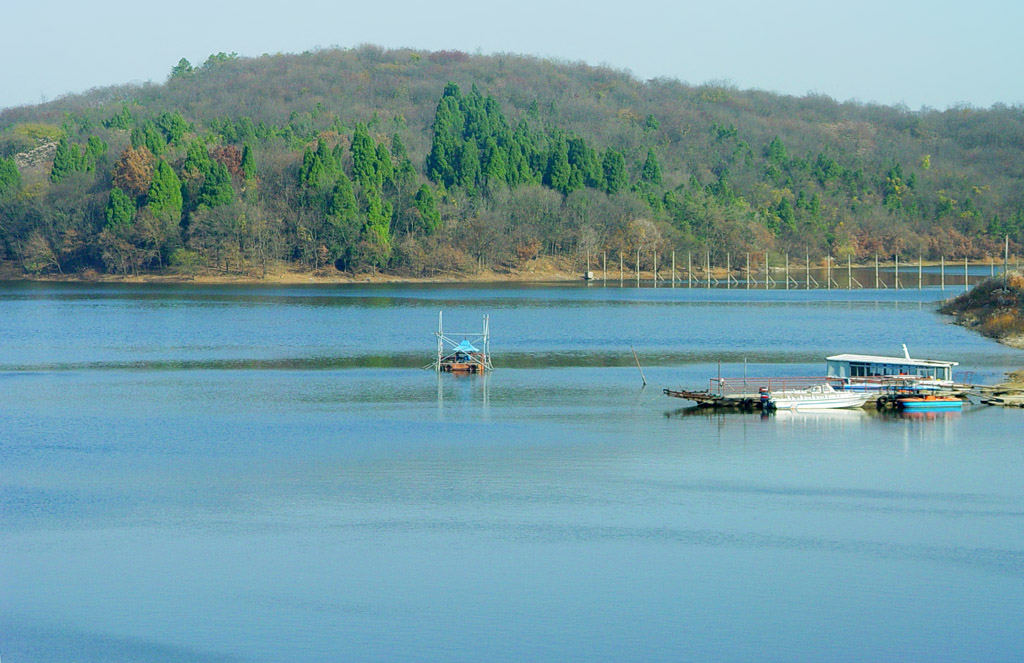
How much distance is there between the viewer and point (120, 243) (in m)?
122

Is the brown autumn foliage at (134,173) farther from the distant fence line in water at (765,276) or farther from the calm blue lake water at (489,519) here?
the calm blue lake water at (489,519)

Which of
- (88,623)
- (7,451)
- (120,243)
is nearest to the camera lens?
(88,623)

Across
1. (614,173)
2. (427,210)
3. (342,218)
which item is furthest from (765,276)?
(342,218)

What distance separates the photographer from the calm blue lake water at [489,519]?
2114cm

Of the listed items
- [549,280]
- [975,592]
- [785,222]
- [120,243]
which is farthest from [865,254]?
[975,592]

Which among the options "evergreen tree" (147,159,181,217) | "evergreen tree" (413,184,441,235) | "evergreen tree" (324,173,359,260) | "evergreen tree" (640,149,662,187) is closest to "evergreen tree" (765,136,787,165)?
"evergreen tree" (640,149,662,187)

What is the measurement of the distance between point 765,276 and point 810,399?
10669 centimetres

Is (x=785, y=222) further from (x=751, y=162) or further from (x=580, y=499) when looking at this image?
(x=580, y=499)

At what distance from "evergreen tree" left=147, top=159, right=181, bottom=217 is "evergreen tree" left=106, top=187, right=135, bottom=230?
229 centimetres

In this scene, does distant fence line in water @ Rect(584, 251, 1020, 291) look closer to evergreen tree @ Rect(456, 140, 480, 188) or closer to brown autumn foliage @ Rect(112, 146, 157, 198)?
evergreen tree @ Rect(456, 140, 480, 188)

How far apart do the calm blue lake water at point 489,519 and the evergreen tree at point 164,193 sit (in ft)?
221

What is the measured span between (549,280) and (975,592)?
4472 inches

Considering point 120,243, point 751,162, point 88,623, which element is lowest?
point 88,623

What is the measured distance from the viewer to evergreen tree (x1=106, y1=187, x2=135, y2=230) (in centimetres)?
12150
